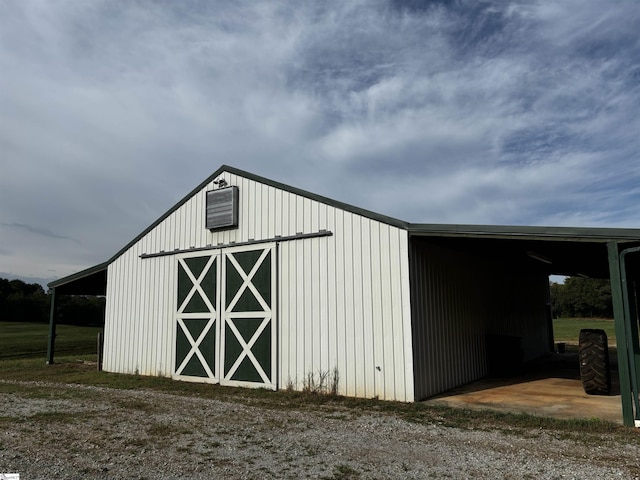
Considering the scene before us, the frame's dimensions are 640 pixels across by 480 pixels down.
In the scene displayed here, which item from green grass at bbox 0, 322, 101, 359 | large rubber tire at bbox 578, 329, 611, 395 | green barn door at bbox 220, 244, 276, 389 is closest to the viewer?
large rubber tire at bbox 578, 329, 611, 395

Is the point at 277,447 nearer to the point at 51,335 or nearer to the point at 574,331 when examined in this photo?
the point at 51,335

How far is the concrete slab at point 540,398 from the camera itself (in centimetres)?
708

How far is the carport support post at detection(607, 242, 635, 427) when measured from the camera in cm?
618

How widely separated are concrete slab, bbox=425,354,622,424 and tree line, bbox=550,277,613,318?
5009 centimetres

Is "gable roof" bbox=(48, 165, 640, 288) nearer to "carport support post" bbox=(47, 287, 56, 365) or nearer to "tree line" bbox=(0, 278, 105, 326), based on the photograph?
"carport support post" bbox=(47, 287, 56, 365)

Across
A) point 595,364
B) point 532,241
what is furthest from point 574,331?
point 532,241

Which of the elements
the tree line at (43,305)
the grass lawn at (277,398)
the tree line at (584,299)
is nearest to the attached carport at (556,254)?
the grass lawn at (277,398)

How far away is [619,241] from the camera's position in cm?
648

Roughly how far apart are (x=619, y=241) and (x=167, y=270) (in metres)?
9.66

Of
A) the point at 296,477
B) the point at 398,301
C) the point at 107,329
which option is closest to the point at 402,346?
the point at 398,301

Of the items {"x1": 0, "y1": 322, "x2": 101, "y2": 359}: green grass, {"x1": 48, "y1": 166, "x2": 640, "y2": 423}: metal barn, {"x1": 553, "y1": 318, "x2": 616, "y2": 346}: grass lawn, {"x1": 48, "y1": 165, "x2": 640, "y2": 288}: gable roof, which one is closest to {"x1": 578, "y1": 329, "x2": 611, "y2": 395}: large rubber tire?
{"x1": 48, "y1": 166, "x2": 640, "y2": 423}: metal barn

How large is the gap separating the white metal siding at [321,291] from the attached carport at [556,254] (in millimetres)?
543

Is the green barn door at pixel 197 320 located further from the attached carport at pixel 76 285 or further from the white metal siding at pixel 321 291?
the attached carport at pixel 76 285

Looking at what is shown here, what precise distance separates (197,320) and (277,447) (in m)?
6.35
